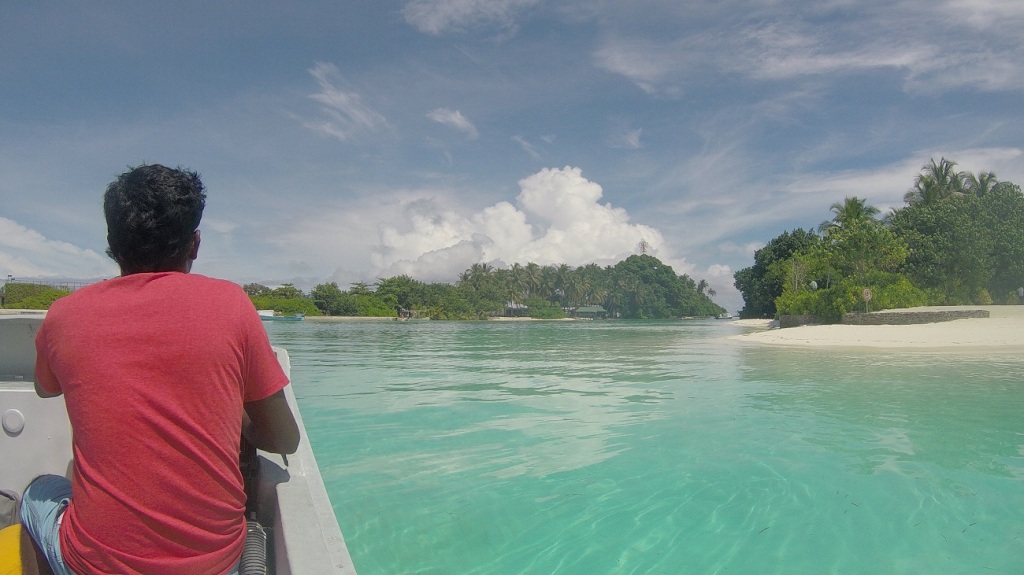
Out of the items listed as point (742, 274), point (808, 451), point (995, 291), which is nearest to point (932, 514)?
point (808, 451)

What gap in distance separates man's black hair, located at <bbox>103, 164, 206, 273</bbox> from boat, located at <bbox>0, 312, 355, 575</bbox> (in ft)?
2.78

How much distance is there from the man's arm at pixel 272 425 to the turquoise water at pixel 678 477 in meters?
1.90

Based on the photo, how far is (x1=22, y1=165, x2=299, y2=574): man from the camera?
1.56 metres

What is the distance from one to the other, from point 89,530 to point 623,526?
3373 mm

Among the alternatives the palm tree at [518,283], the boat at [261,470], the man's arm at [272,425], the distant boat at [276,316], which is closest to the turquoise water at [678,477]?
the boat at [261,470]

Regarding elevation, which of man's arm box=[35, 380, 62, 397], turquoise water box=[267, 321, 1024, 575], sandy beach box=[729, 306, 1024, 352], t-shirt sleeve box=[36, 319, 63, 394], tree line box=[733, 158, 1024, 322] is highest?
tree line box=[733, 158, 1024, 322]

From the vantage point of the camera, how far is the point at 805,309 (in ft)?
123

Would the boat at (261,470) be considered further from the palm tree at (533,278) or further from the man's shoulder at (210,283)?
the palm tree at (533,278)

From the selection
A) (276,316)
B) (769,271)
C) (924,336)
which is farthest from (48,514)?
(276,316)

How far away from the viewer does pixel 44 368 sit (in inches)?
69.2

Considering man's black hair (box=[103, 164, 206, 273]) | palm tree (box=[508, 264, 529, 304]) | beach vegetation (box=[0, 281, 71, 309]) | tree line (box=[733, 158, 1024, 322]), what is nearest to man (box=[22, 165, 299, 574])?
man's black hair (box=[103, 164, 206, 273])

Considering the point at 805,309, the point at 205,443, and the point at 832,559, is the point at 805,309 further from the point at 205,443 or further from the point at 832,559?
the point at 205,443

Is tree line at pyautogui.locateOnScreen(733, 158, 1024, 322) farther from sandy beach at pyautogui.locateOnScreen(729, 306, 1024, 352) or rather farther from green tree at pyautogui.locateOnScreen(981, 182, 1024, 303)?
sandy beach at pyautogui.locateOnScreen(729, 306, 1024, 352)

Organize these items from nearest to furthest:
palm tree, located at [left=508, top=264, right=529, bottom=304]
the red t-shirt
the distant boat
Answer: the red t-shirt, the distant boat, palm tree, located at [left=508, top=264, right=529, bottom=304]
